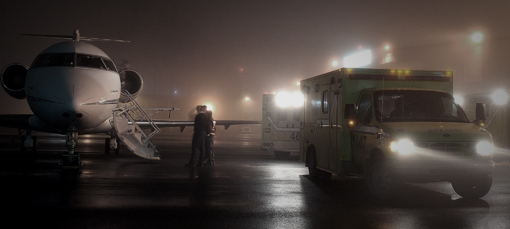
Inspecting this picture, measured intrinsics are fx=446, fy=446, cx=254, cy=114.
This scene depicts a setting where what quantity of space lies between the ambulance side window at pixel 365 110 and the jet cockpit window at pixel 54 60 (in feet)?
28.1

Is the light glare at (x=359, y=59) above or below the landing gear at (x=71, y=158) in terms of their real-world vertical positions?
above

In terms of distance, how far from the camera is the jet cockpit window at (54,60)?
43.8 ft

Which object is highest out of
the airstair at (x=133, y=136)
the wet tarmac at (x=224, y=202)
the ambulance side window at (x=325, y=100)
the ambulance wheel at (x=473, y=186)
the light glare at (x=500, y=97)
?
the light glare at (x=500, y=97)

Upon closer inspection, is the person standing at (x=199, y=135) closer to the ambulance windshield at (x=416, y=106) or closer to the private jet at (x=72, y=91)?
the private jet at (x=72, y=91)

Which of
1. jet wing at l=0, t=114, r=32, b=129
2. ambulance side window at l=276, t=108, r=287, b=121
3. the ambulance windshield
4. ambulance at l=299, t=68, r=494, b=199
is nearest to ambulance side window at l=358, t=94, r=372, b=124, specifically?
ambulance at l=299, t=68, r=494, b=199

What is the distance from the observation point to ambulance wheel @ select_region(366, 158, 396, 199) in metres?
8.40

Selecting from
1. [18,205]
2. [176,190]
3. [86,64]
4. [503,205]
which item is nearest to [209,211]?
[176,190]

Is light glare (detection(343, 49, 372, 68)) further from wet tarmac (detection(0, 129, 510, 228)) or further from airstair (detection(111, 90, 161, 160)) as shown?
wet tarmac (detection(0, 129, 510, 228))

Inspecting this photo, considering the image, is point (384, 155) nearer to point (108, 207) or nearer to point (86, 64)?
point (108, 207)

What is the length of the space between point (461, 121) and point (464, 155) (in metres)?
1.13

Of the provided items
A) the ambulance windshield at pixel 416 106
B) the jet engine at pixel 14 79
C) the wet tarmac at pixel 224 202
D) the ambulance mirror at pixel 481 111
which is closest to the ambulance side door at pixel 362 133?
the ambulance windshield at pixel 416 106

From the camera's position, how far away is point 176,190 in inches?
377

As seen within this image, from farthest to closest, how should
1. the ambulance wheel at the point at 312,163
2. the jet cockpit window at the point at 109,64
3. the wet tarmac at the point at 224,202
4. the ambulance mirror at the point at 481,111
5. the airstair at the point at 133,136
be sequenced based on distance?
the airstair at the point at 133,136
the jet cockpit window at the point at 109,64
the ambulance wheel at the point at 312,163
the ambulance mirror at the point at 481,111
the wet tarmac at the point at 224,202

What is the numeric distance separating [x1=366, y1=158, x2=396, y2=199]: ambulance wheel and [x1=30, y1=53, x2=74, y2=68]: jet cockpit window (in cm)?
928
